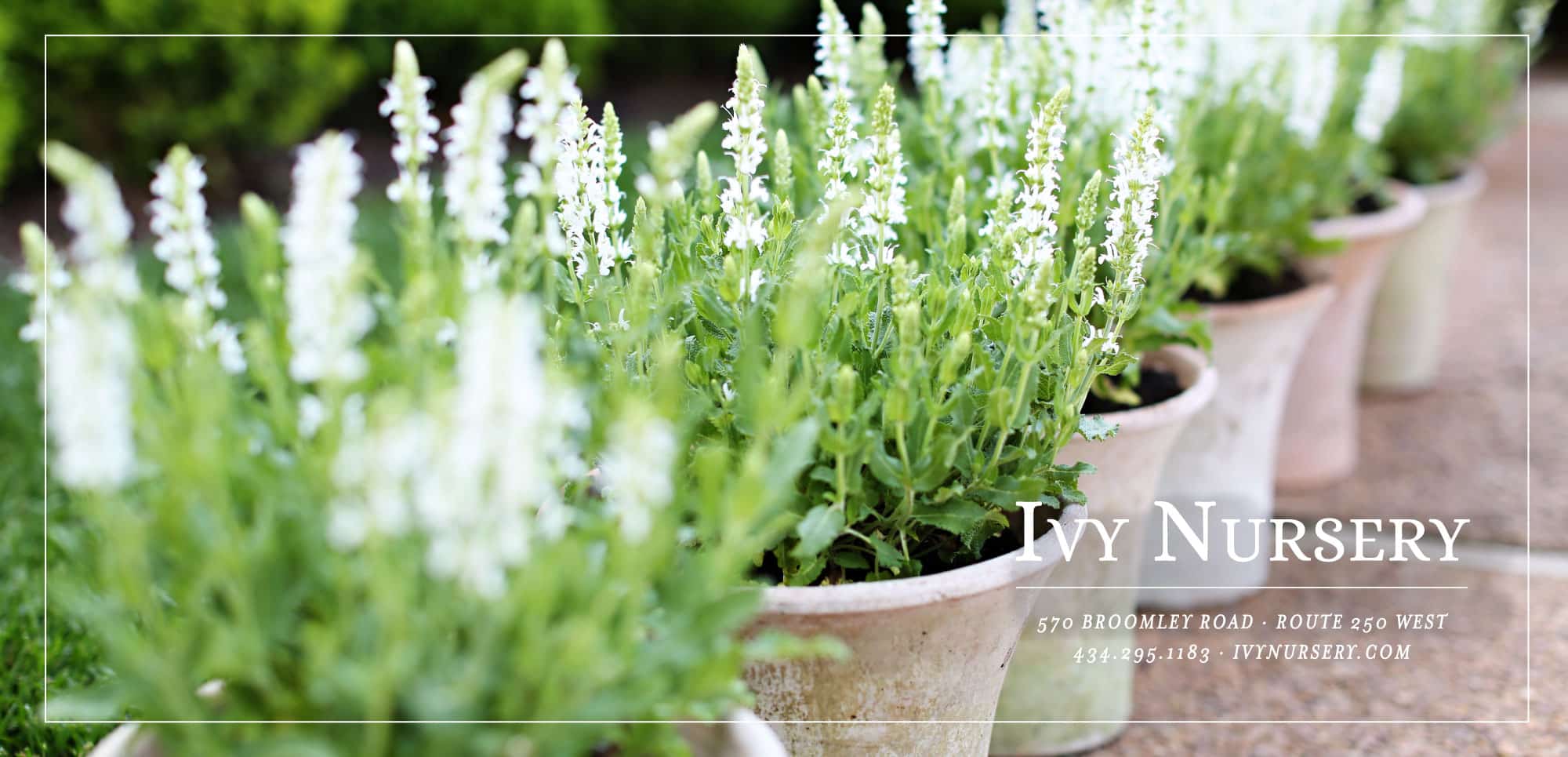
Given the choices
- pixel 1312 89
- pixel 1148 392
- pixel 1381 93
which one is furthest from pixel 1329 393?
pixel 1148 392

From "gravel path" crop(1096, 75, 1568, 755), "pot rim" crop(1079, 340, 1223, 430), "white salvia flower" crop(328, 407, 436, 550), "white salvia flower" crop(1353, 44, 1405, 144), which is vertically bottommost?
"gravel path" crop(1096, 75, 1568, 755)

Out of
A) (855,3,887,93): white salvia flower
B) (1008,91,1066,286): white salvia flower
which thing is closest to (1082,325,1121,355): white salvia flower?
(1008,91,1066,286): white salvia flower

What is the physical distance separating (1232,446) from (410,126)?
2.28 m

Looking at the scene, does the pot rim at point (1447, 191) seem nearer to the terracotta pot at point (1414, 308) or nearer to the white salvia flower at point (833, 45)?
the terracotta pot at point (1414, 308)

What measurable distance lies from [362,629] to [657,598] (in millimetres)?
350

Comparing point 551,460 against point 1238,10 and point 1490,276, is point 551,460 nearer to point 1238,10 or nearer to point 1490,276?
point 1238,10

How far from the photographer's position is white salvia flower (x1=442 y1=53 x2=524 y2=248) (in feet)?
4.23

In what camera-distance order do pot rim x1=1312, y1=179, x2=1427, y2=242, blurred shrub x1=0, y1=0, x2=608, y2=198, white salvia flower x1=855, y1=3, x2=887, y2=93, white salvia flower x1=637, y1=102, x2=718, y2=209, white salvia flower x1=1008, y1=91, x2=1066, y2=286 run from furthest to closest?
blurred shrub x1=0, y1=0, x2=608, y2=198
pot rim x1=1312, y1=179, x2=1427, y2=242
white salvia flower x1=855, y1=3, x2=887, y2=93
white salvia flower x1=1008, y1=91, x2=1066, y2=286
white salvia flower x1=637, y1=102, x2=718, y2=209

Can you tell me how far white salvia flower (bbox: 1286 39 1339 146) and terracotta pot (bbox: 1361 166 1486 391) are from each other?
1.44 meters

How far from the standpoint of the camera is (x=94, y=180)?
1147 mm

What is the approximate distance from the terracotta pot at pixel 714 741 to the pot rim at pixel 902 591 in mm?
184

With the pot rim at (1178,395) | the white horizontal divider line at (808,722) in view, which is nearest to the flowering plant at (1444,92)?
the pot rim at (1178,395)

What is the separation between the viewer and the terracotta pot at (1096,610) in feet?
8.16

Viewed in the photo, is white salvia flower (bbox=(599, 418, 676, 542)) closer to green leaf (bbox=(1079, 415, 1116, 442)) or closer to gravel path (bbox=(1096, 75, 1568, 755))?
green leaf (bbox=(1079, 415, 1116, 442))
